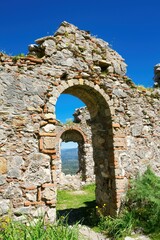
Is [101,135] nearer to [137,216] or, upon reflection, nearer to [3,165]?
[137,216]

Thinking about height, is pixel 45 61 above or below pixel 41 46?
below

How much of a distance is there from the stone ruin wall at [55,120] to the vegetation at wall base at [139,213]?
0.96 ft

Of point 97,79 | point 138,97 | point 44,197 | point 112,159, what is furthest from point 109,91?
point 44,197

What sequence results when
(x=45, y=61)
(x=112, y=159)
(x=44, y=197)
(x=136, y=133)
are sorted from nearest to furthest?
(x=44, y=197), (x=45, y=61), (x=112, y=159), (x=136, y=133)

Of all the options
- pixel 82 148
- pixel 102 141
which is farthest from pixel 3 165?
pixel 82 148

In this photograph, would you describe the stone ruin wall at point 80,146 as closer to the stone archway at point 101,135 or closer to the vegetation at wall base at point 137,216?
the stone archway at point 101,135

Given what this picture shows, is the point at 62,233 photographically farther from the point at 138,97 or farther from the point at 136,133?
the point at 138,97

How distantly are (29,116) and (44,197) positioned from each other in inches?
75.3

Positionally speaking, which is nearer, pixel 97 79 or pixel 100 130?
pixel 97 79

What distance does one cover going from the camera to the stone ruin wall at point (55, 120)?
550cm

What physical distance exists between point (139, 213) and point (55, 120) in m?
3.18

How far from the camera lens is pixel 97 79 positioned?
689cm

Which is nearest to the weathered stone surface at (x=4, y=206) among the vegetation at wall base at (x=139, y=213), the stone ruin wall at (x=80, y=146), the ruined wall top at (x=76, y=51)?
the vegetation at wall base at (x=139, y=213)

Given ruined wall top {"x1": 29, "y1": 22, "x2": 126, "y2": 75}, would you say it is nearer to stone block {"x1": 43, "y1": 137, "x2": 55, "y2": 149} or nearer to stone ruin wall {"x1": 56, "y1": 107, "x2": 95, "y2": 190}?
stone block {"x1": 43, "y1": 137, "x2": 55, "y2": 149}
